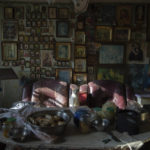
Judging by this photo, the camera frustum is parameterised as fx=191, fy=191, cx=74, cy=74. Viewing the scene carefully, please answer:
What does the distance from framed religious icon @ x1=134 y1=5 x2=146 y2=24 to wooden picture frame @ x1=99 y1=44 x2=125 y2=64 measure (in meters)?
0.54

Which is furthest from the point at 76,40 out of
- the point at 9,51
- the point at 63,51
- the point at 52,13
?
the point at 9,51

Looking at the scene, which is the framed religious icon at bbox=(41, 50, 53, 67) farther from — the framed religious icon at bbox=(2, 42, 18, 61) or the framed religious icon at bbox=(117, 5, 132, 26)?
the framed religious icon at bbox=(117, 5, 132, 26)

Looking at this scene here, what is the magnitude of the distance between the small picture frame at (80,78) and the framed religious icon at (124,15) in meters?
1.15

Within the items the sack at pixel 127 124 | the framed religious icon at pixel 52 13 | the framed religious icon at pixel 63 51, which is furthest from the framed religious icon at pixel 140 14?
the sack at pixel 127 124

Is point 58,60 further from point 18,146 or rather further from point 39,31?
point 18,146

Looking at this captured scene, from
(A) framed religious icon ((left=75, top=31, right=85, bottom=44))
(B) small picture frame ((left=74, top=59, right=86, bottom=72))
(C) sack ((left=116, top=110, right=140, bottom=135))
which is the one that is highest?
(A) framed religious icon ((left=75, top=31, right=85, bottom=44))

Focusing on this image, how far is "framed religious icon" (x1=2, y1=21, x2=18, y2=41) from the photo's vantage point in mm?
3379

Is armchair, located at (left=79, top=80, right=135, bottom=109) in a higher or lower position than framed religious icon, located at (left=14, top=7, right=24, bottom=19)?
lower

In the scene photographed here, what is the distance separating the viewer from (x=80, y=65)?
350cm

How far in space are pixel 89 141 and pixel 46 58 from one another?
7.16 ft

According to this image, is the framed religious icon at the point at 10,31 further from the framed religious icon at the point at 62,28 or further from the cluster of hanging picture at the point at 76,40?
the framed religious icon at the point at 62,28

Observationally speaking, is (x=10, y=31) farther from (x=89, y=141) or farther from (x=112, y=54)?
(x=89, y=141)

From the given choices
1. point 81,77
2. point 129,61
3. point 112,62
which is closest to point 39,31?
point 81,77

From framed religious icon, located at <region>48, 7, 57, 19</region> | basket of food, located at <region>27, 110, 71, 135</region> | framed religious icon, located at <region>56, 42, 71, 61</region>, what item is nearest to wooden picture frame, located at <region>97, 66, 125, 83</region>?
framed religious icon, located at <region>56, 42, 71, 61</region>
